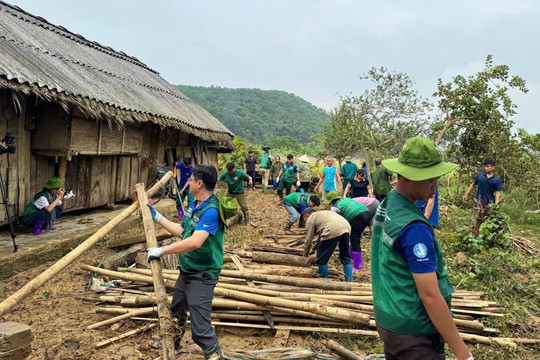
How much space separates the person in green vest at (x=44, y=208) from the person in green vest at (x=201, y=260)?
379 cm

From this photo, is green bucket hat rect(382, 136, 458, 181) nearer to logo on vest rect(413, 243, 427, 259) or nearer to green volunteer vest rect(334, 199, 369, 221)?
logo on vest rect(413, 243, 427, 259)

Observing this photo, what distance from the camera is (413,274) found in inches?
67.8

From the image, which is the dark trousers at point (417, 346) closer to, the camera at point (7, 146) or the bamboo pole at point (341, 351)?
the bamboo pole at point (341, 351)

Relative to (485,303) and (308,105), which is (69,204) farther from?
(308,105)

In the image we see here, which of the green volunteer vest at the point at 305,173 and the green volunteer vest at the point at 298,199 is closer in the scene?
the green volunteer vest at the point at 298,199

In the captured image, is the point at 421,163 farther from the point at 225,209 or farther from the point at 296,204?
the point at 296,204

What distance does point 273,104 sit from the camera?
208 feet

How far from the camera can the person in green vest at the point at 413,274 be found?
170 cm

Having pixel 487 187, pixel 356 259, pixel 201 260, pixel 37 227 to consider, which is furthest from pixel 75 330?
pixel 487 187

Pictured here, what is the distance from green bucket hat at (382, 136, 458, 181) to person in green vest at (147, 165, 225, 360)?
1.68m

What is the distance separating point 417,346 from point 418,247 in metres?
0.52

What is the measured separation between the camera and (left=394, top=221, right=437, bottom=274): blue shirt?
1.69 meters

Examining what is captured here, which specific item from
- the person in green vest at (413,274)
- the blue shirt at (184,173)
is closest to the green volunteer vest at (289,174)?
the blue shirt at (184,173)

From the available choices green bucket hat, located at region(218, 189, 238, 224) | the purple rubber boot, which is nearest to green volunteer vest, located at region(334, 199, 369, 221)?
the purple rubber boot
